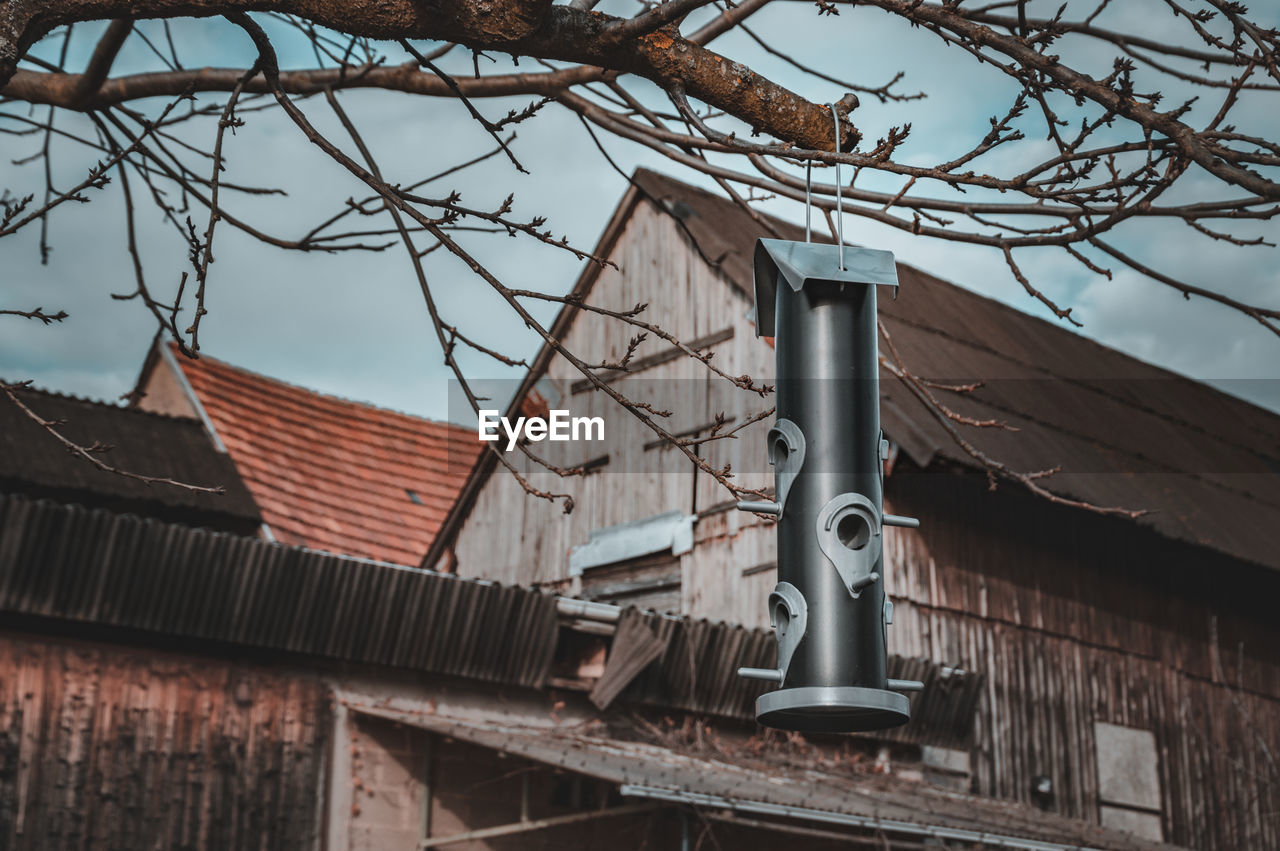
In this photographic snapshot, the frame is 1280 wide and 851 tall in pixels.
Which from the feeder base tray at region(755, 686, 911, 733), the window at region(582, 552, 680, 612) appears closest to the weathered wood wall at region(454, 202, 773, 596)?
the window at region(582, 552, 680, 612)

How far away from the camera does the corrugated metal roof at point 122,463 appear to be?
1332 cm

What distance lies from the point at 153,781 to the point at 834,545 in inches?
233

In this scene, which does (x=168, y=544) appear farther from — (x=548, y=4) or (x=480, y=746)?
(x=548, y=4)

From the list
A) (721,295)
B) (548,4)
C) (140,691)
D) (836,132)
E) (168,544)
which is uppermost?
(721,295)

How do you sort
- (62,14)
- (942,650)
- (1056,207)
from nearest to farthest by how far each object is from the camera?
(62,14) < (1056,207) < (942,650)

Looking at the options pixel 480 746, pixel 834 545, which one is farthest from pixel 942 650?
pixel 834 545

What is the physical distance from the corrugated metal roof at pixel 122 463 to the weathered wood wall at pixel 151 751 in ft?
14.1

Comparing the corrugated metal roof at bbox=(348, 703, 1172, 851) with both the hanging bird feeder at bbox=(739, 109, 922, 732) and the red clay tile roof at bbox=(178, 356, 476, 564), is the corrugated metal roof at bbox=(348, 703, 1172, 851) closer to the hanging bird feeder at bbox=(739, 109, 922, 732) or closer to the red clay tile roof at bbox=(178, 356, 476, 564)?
the hanging bird feeder at bbox=(739, 109, 922, 732)

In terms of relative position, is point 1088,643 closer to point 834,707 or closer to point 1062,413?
point 1062,413

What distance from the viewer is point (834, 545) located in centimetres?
400

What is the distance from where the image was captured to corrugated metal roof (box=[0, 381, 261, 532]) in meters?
13.3

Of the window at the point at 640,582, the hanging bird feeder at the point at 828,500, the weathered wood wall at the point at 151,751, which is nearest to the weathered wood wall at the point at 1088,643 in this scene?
the window at the point at 640,582

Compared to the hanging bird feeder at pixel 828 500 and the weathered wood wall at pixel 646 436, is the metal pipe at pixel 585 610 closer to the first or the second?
the weathered wood wall at pixel 646 436

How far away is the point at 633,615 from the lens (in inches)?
402
